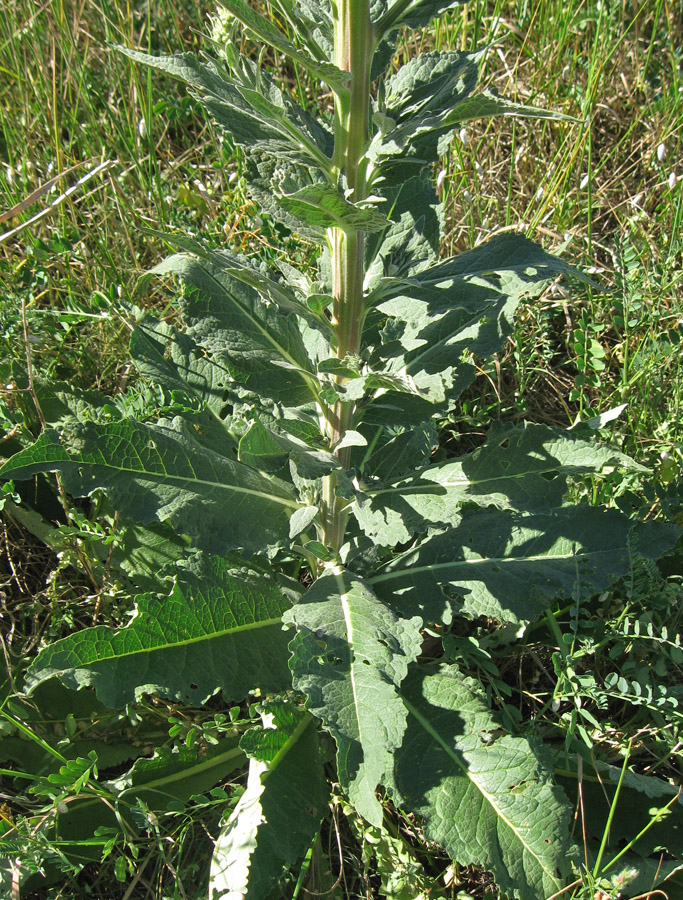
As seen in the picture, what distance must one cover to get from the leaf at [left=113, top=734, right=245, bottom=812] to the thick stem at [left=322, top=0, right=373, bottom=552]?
0.86 meters

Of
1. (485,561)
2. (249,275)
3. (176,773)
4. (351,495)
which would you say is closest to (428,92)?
(249,275)

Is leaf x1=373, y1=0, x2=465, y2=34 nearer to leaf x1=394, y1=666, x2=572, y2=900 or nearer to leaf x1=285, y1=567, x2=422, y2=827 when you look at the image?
leaf x1=285, y1=567, x2=422, y2=827

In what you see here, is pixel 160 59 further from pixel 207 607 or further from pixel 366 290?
pixel 207 607

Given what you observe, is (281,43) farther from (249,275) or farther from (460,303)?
(460,303)

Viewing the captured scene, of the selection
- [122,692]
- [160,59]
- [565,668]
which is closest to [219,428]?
[122,692]

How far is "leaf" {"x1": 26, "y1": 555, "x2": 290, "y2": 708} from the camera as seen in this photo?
204cm

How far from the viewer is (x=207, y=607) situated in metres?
2.23

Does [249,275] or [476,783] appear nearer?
[249,275]

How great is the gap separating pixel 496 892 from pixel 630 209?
119 inches

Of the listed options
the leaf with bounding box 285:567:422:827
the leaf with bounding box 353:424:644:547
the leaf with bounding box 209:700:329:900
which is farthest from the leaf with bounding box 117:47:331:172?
the leaf with bounding box 209:700:329:900

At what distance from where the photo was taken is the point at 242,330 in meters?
2.19

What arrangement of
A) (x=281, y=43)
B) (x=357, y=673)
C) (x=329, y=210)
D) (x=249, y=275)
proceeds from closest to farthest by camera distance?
1. (x=281, y=43)
2. (x=329, y=210)
3. (x=249, y=275)
4. (x=357, y=673)

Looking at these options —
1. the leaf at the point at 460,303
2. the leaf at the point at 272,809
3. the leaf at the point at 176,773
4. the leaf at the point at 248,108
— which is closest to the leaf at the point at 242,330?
the leaf at the point at 460,303

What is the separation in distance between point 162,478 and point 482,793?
1.20 m
